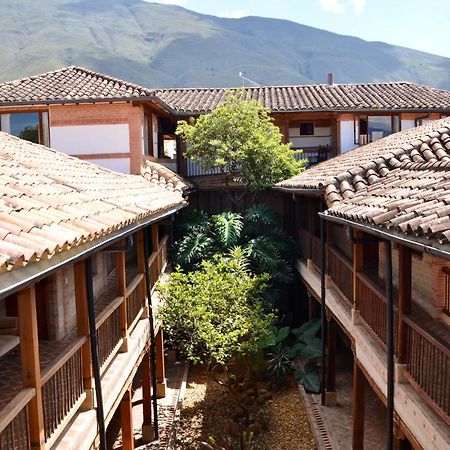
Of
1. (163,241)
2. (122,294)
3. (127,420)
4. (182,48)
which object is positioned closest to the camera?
(122,294)

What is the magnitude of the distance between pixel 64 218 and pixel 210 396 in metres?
9.70

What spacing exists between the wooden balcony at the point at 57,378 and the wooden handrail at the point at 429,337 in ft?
12.1

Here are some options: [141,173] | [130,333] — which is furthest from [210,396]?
[141,173]

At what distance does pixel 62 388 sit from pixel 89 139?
1286 cm

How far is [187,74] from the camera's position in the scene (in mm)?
130625

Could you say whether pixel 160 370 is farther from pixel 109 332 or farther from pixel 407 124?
pixel 407 124

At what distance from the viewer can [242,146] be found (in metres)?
18.9

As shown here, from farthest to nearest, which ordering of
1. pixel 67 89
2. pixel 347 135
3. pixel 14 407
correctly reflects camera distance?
1. pixel 347 135
2. pixel 67 89
3. pixel 14 407

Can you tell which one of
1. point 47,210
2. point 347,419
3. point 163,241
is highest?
point 47,210

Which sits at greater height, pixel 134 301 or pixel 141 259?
pixel 141 259

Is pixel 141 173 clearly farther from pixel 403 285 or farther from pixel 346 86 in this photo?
pixel 346 86

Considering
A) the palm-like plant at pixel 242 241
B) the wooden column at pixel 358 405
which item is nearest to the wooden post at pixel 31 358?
the wooden column at pixel 358 405

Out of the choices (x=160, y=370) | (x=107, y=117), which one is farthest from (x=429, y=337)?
(x=107, y=117)

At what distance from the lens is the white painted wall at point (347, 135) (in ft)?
77.4
